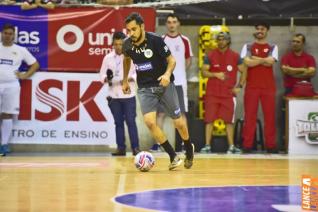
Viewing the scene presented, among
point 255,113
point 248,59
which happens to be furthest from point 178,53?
point 255,113

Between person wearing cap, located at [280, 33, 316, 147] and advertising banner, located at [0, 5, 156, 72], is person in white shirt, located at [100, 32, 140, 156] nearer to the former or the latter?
advertising banner, located at [0, 5, 156, 72]

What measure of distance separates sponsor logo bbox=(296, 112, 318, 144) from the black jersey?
5.10 m

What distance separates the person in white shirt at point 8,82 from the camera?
48.1ft

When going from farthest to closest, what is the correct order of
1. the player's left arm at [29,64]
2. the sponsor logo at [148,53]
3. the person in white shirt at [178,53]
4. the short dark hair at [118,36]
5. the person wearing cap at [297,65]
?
the person wearing cap at [297,65], the person in white shirt at [178,53], the player's left arm at [29,64], the short dark hair at [118,36], the sponsor logo at [148,53]

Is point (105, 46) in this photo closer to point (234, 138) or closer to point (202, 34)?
point (202, 34)

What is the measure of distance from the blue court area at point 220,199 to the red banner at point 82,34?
699 centimetres

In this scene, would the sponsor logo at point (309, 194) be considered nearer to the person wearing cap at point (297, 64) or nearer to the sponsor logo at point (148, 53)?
the sponsor logo at point (148, 53)

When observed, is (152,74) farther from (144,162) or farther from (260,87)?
(260,87)

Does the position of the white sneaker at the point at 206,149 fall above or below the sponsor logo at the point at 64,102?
below

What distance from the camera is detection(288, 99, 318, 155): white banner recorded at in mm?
15125

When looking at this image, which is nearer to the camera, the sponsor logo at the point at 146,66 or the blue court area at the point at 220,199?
the blue court area at the point at 220,199

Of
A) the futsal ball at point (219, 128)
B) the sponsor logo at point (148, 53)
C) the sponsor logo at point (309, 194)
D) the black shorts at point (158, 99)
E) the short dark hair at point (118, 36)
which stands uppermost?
the short dark hair at point (118, 36)

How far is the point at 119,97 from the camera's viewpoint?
14.2m

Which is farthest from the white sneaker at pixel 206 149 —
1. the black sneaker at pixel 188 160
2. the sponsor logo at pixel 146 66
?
the sponsor logo at pixel 146 66
